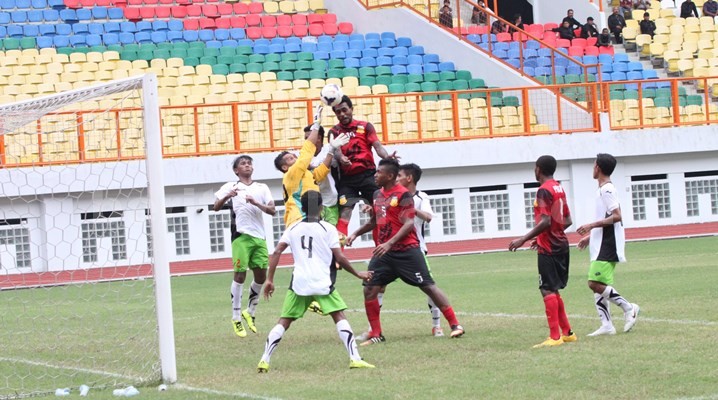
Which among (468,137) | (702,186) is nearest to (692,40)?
(702,186)

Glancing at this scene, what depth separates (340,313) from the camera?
10141mm

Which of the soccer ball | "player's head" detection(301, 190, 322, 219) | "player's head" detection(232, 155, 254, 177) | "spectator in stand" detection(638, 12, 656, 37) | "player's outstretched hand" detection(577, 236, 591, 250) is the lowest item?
"player's outstretched hand" detection(577, 236, 591, 250)

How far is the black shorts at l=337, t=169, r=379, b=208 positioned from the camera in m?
12.8

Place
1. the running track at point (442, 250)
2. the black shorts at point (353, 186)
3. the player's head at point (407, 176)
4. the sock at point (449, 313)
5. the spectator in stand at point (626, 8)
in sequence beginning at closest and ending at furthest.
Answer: the sock at point (449, 313) → the player's head at point (407, 176) → the black shorts at point (353, 186) → the running track at point (442, 250) → the spectator in stand at point (626, 8)

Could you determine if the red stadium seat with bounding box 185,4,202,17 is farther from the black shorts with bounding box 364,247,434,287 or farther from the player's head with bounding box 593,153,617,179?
the player's head with bounding box 593,153,617,179

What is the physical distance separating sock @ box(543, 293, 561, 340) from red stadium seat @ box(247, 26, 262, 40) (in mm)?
23792

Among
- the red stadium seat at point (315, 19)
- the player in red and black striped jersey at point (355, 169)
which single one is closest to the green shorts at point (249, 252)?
the player in red and black striped jersey at point (355, 169)

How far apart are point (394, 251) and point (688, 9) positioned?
27467 mm

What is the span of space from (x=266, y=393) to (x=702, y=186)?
2175 cm

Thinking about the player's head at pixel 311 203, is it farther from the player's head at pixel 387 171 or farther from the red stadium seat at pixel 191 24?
the red stadium seat at pixel 191 24

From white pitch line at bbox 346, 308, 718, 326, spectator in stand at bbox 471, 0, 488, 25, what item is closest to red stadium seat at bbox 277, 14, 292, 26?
spectator in stand at bbox 471, 0, 488, 25

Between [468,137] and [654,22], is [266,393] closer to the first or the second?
[468,137]

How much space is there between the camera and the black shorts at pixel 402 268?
38.2 feet

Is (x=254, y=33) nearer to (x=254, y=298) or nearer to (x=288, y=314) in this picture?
(x=254, y=298)
